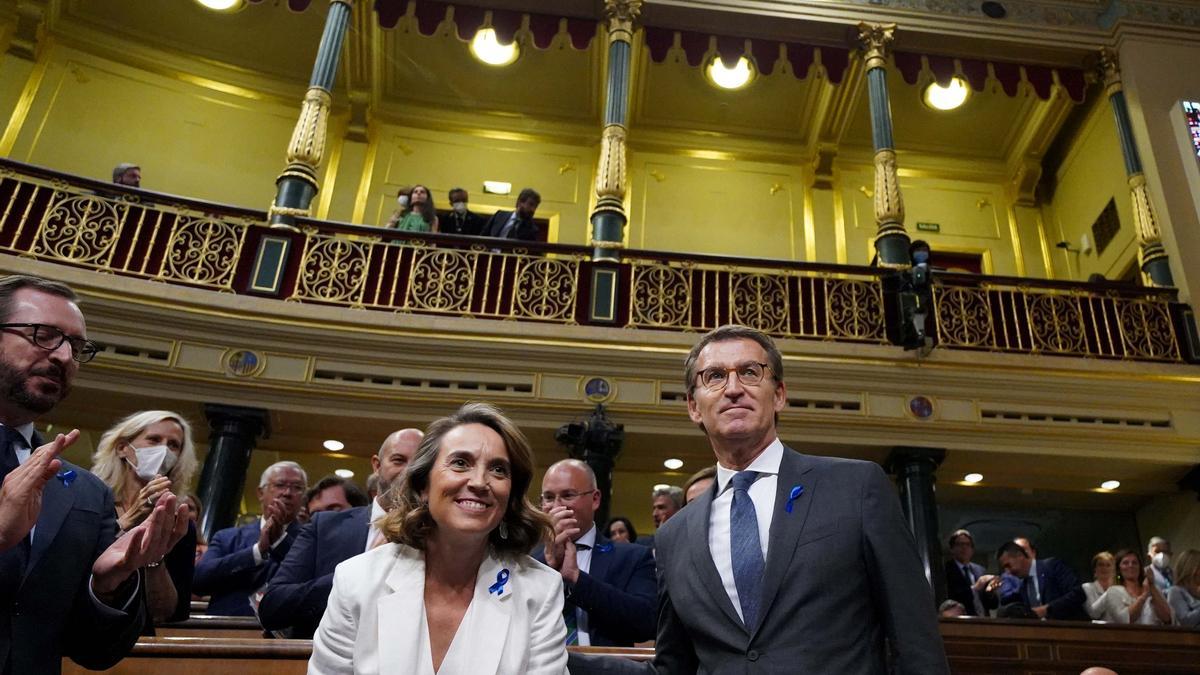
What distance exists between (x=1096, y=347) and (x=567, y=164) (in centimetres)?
586

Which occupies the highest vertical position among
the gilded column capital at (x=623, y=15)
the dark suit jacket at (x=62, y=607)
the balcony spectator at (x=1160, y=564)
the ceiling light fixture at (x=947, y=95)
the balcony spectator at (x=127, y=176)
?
the ceiling light fixture at (x=947, y=95)

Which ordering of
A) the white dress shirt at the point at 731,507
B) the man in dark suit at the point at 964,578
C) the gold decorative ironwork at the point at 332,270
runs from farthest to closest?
the gold decorative ironwork at the point at 332,270 → the man in dark suit at the point at 964,578 → the white dress shirt at the point at 731,507

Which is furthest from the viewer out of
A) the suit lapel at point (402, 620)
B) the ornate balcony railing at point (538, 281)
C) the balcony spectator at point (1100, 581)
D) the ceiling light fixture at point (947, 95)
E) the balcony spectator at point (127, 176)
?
the ceiling light fixture at point (947, 95)

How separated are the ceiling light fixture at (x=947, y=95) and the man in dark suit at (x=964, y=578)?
223 inches

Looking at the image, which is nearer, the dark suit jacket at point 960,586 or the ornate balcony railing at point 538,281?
the dark suit jacket at point 960,586

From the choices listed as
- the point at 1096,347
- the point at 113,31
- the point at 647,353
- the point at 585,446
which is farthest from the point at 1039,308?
the point at 113,31

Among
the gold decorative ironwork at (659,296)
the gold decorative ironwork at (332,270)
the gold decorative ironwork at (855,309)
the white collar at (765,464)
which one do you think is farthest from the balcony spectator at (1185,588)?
the gold decorative ironwork at (332,270)

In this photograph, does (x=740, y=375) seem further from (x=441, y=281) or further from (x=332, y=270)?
(x=332, y=270)

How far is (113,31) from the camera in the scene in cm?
921

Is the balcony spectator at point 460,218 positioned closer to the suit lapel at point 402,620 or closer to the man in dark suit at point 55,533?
the man in dark suit at point 55,533

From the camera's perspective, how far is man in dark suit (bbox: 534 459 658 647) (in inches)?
92.8

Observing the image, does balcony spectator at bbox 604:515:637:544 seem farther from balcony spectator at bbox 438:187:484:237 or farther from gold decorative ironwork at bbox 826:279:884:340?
balcony spectator at bbox 438:187:484:237

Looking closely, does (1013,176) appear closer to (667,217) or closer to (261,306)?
(667,217)

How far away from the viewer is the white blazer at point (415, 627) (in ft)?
5.17
